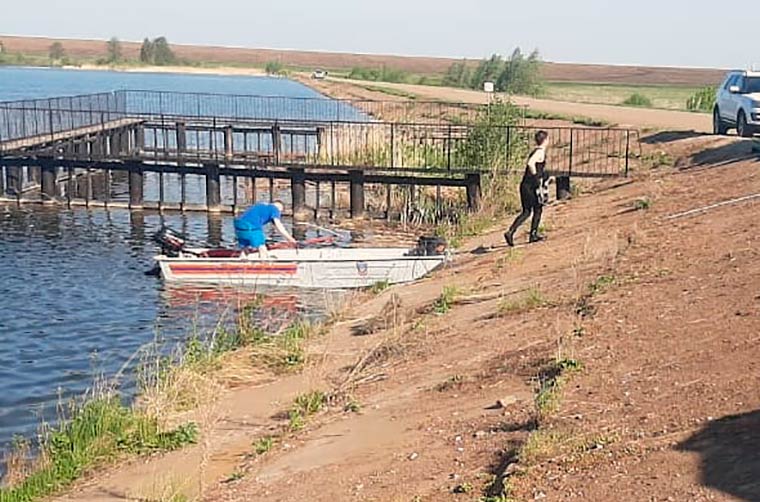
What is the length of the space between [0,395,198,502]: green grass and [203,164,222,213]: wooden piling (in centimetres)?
2128

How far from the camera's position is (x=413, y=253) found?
22859 mm

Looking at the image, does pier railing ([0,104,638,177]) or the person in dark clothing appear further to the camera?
pier railing ([0,104,638,177])

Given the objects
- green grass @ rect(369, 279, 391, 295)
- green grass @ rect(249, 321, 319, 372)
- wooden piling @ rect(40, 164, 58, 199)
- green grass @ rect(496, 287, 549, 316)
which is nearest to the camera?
green grass @ rect(496, 287, 549, 316)

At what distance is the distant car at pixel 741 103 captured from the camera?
31.1m

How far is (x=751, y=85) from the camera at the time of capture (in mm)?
31688

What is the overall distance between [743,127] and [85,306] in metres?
18.1

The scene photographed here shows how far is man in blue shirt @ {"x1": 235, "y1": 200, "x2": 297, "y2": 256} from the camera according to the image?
22391 mm

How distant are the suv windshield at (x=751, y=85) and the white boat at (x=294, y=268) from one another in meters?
12.9

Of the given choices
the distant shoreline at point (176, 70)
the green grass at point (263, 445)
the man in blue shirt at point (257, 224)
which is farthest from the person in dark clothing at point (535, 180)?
the distant shoreline at point (176, 70)

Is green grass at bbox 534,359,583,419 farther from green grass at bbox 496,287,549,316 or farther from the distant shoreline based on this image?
the distant shoreline

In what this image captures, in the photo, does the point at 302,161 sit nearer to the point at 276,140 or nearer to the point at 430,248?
the point at 276,140

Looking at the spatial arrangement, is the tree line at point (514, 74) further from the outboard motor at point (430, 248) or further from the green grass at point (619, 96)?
the outboard motor at point (430, 248)

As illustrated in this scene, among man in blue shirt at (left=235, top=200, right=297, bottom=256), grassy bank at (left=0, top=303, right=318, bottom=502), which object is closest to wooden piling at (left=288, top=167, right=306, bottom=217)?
man in blue shirt at (left=235, top=200, right=297, bottom=256)

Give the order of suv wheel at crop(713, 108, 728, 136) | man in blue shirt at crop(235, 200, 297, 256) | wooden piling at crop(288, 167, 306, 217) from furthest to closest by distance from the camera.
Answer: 1. suv wheel at crop(713, 108, 728, 136)
2. wooden piling at crop(288, 167, 306, 217)
3. man in blue shirt at crop(235, 200, 297, 256)
